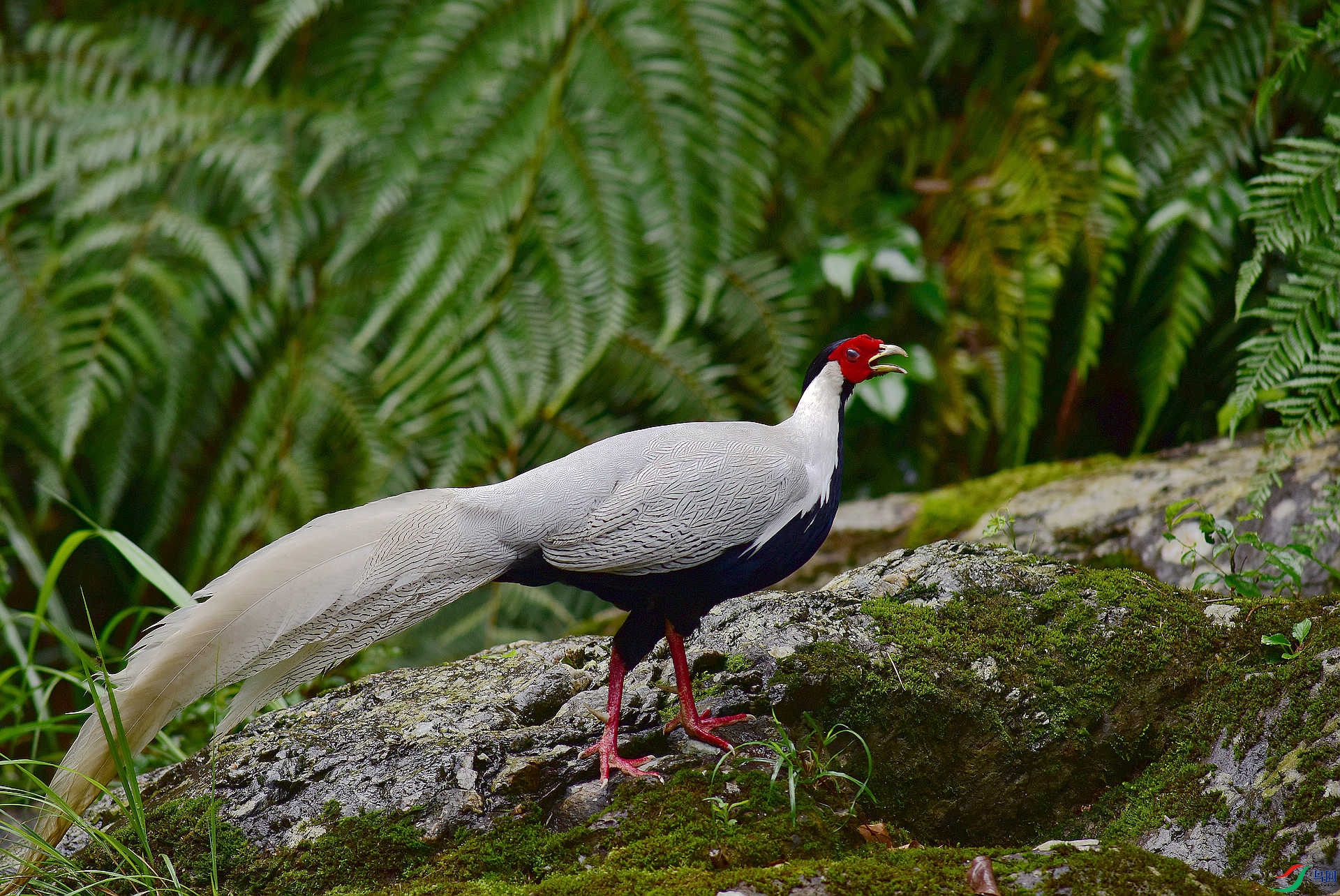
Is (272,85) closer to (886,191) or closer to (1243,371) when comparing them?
(886,191)

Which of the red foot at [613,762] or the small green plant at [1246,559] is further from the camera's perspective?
the small green plant at [1246,559]

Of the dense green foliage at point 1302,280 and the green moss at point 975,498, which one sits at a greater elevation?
the dense green foliage at point 1302,280

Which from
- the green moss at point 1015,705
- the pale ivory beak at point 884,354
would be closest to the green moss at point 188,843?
the green moss at point 1015,705

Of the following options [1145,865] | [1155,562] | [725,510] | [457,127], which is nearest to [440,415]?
[457,127]

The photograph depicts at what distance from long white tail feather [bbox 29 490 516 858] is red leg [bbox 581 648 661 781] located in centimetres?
32

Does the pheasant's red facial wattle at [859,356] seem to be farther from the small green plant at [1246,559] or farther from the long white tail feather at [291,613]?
the long white tail feather at [291,613]

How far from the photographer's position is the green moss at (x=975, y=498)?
3100 mm

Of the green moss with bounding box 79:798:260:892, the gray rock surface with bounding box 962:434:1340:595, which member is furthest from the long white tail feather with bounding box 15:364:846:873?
the gray rock surface with bounding box 962:434:1340:595

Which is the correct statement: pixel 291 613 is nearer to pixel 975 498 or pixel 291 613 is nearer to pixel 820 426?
pixel 820 426

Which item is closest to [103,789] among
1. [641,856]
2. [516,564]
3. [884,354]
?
[516,564]

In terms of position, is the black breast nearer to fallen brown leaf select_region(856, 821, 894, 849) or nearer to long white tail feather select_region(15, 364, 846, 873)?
long white tail feather select_region(15, 364, 846, 873)

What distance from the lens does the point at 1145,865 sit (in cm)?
139

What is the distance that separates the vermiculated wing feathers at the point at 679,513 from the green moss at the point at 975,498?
134 centimetres

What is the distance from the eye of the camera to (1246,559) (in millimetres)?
2520
